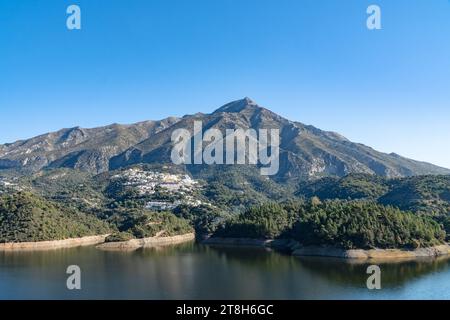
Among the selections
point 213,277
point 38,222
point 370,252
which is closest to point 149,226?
point 38,222

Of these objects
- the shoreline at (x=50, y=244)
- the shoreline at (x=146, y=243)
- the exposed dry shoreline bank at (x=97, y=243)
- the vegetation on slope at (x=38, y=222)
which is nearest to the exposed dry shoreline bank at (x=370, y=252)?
the shoreline at (x=146, y=243)

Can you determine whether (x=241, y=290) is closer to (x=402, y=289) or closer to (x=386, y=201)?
(x=402, y=289)

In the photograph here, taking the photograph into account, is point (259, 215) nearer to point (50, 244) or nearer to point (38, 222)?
point (50, 244)

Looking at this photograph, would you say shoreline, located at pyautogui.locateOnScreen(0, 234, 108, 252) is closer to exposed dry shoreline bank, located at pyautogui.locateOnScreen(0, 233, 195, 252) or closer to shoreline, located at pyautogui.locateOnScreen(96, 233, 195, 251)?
exposed dry shoreline bank, located at pyautogui.locateOnScreen(0, 233, 195, 252)

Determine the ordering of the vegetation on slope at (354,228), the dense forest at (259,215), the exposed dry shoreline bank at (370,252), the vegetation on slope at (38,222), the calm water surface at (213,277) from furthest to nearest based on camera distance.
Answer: the vegetation on slope at (38,222)
the dense forest at (259,215)
the vegetation on slope at (354,228)
the exposed dry shoreline bank at (370,252)
the calm water surface at (213,277)

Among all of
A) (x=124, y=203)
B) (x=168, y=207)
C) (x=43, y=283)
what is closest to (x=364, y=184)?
(x=168, y=207)

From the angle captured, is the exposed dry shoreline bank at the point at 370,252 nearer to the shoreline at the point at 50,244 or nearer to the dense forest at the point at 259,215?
the dense forest at the point at 259,215
